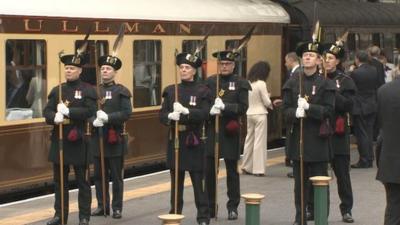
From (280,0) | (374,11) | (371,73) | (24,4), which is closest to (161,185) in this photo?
(24,4)

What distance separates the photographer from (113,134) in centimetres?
1160

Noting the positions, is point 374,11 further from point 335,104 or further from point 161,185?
point 335,104

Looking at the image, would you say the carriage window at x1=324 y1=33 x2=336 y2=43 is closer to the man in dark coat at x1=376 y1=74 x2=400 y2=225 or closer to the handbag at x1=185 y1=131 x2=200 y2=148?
the handbag at x1=185 y1=131 x2=200 y2=148

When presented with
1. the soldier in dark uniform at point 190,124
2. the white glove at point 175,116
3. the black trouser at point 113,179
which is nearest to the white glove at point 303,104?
the soldier in dark uniform at point 190,124

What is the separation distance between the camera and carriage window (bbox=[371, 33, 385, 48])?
78.8 feet

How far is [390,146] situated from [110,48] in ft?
24.2

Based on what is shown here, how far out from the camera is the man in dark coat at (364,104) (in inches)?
647

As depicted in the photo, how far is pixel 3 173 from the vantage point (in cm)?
1317

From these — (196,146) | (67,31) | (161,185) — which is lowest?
(161,185)

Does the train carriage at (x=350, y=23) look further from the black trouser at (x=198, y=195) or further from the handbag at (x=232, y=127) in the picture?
the black trouser at (x=198, y=195)

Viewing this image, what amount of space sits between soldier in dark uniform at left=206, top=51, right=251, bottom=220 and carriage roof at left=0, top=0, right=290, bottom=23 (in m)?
3.17

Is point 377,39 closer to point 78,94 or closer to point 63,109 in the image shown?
point 78,94

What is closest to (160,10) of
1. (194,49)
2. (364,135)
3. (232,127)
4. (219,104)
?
(194,49)

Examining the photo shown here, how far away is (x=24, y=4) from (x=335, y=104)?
449 centimetres
